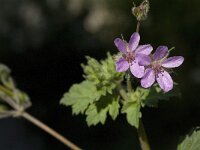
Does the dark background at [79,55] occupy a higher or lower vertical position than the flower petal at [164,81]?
higher

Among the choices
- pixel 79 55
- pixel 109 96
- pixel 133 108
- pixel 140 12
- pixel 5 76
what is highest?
pixel 79 55

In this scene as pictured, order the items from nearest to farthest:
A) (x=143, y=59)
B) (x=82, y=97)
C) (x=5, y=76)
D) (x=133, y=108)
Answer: (x=143, y=59), (x=133, y=108), (x=82, y=97), (x=5, y=76)

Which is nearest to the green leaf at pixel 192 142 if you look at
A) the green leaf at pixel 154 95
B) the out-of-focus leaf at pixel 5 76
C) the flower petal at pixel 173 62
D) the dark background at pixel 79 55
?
the green leaf at pixel 154 95

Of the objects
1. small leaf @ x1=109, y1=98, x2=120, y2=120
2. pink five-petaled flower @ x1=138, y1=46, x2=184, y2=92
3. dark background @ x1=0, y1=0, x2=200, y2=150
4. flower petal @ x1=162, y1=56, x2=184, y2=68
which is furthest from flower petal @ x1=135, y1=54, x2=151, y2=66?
dark background @ x1=0, y1=0, x2=200, y2=150

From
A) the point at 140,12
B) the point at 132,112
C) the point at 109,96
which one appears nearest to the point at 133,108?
the point at 132,112

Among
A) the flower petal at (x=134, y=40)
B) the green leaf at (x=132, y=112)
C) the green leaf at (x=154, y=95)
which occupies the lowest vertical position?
the green leaf at (x=132, y=112)

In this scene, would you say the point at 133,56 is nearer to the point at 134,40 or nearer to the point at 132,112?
the point at 134,40

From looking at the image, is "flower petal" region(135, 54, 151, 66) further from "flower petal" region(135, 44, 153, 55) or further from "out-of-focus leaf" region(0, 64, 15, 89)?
"out-of-focus leaf" region(0, 64, 15, 89)

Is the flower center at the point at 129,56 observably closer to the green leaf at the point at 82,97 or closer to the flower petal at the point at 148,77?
the flower petal at the point at 148,77

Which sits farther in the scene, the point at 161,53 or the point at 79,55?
the point at 79,55
